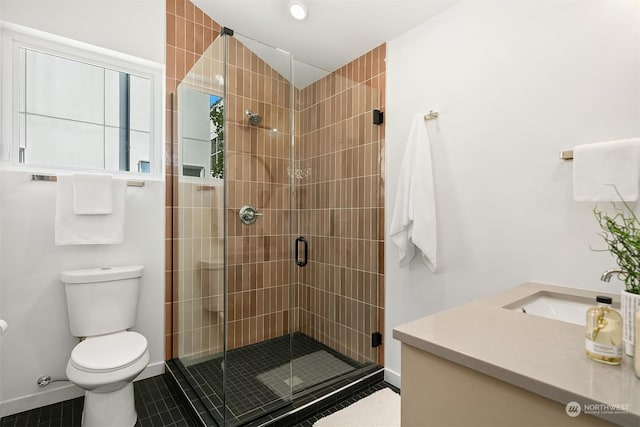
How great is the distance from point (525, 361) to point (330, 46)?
2462 mm

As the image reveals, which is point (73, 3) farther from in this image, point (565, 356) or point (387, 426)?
point (387, 426)

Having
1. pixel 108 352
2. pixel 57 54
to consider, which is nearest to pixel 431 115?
pixel 108 352

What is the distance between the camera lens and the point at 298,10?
2.15m

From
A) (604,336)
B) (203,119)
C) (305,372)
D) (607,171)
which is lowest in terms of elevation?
(305,372)

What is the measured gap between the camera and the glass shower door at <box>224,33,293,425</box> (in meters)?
1.77

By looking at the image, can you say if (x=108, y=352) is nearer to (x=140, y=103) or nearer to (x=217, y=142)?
(x=217, y=142)

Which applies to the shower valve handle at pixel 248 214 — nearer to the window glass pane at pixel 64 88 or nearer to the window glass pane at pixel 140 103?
the window glass pane at pixel 140 103

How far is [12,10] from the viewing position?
1833mm

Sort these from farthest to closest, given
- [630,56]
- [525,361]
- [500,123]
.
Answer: [500,123], [630,56], [525,361]

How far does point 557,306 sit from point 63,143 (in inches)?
116

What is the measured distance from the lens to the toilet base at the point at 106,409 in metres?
1.65

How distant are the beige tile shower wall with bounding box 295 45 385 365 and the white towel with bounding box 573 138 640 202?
4.00ft

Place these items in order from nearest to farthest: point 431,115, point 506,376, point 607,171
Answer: point 506,376, point 607,171, point 431,115

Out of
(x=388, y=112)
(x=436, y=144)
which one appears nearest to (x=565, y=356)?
(x=436, y=144)
